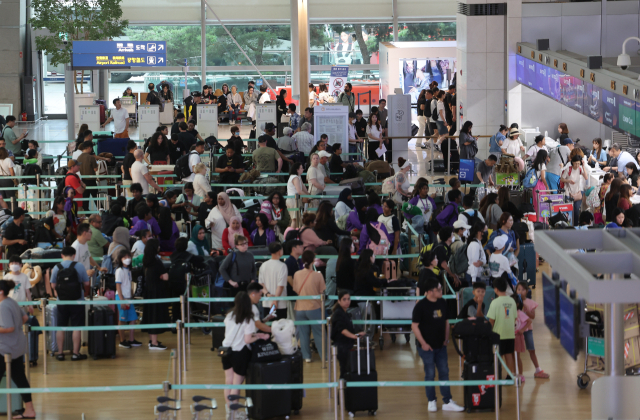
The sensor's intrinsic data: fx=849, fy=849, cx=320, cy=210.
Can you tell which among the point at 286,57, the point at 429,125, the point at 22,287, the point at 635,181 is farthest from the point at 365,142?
the point at 286,57

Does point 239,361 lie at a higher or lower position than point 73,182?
lower

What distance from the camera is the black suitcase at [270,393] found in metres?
8.26

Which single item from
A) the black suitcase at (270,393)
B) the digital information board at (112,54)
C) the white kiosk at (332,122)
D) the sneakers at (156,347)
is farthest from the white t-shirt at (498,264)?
the digital information board at (112,54)

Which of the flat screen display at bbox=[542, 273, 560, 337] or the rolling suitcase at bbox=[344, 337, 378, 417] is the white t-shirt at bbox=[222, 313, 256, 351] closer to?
the rolling suitcase at bbox=[344, 337, 378, 417]

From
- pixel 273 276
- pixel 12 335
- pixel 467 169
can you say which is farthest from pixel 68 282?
pixel 467 169

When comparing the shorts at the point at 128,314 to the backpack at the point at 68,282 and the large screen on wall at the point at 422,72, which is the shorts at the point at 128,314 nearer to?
the backpack at the point at 68,282

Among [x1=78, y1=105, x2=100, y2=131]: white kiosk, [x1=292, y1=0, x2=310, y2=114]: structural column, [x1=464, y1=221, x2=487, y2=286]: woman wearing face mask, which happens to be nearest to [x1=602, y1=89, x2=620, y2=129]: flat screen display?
[x1=464, y1=221, x2=487, y2=286]: woman wearing face mask

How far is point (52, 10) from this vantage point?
3116 cm

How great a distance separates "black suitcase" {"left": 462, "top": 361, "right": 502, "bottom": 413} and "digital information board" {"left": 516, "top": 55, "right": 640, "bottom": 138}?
22.1 feet

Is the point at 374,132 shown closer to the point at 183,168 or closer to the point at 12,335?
the point at 183,168

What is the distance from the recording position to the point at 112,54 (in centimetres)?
2380

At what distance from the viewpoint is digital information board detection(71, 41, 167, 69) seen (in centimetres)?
2286

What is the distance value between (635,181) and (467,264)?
5.83m

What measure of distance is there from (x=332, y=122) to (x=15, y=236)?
27.1ft
